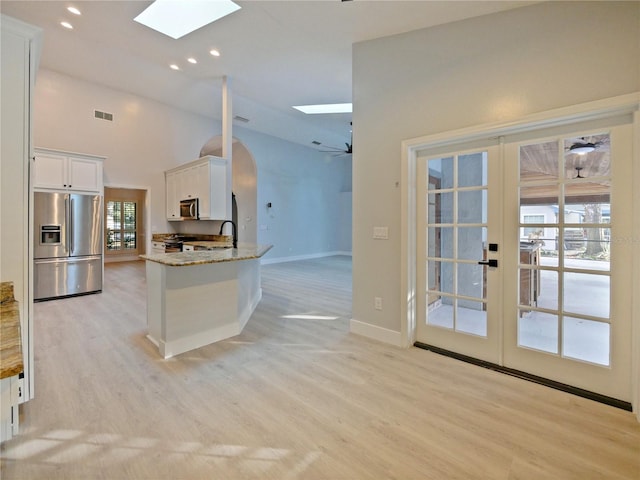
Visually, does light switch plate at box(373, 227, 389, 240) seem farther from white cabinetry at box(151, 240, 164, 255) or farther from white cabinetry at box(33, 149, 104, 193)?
white cabinetry at box(151, 240, 164, 255)

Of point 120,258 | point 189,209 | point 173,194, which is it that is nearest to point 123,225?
point 120,258

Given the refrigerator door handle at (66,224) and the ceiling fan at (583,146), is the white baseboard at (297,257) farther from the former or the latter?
the ceiling fan at (583,146)

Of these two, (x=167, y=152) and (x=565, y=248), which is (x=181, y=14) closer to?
(x=167, y=152)

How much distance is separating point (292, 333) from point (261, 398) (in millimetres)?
1249

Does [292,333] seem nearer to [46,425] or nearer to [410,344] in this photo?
[410,344]

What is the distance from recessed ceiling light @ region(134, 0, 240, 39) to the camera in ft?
11.3

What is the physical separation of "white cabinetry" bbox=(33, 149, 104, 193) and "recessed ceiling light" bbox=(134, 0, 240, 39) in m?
2.53

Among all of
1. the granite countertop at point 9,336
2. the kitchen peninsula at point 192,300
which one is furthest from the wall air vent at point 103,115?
the granite countertop at point 9,336

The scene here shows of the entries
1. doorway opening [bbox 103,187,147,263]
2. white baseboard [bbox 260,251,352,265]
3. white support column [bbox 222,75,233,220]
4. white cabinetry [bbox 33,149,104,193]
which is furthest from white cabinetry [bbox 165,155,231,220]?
doorway opening [bbox 103,187,147,263]

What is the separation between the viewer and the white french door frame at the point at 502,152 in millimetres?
1927

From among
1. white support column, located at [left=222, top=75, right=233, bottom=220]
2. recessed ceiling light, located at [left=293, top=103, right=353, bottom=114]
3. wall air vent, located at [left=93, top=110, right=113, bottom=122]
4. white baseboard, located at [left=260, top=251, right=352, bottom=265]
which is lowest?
white baseboard, located at [left=260, top=251, right=352, bottom=265]

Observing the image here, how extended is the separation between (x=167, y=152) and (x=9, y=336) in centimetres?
752

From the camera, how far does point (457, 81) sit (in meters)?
2.60

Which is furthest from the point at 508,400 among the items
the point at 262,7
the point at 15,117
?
the point at 262,7
